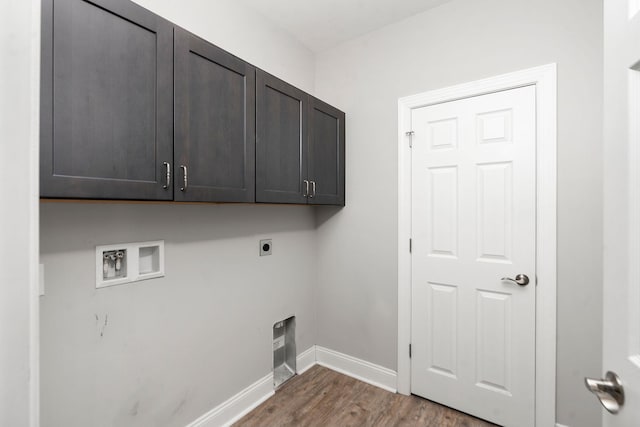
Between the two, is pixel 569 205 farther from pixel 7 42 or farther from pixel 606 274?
pixel 7 42

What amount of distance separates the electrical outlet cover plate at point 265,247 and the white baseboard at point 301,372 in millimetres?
885

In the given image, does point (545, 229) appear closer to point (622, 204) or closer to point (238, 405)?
point (622, 204)

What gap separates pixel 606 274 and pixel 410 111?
1699 mm

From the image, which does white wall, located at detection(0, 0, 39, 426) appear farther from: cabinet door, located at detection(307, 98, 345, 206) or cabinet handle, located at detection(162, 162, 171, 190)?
cabinet door, located at detection(307, 98, 345, 206)

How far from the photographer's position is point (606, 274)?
717 millimetres

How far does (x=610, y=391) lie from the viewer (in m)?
0.68

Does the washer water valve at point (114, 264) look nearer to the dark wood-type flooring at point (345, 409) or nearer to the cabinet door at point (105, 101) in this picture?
the cabinet door at point (105, 101)

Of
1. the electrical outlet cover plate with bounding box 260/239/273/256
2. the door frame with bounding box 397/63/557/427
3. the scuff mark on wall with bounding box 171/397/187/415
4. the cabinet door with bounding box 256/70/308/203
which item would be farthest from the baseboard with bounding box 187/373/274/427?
the door frame with bounding box 397/63/557/427

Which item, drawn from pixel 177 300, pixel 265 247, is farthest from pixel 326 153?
pixel 177 300

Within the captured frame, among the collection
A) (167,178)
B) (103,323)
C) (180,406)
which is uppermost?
(167,178)

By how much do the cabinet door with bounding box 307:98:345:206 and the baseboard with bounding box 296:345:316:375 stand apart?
4.20ft

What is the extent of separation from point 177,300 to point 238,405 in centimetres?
85

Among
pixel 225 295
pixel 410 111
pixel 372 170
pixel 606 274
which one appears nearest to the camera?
pixel 606 274

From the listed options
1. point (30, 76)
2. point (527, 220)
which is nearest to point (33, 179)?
point (30, 76)
